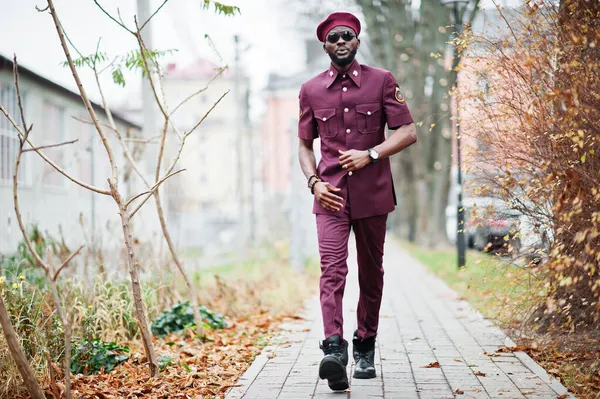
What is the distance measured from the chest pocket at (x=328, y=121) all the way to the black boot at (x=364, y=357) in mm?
1346

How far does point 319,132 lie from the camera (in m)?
5.14


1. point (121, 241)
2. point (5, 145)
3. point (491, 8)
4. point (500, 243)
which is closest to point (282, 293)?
point (121, 241)

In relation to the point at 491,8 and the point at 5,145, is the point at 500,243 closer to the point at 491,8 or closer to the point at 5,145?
the point at 491,8

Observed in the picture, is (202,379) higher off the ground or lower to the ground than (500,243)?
lower

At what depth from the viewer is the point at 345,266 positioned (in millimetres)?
4945

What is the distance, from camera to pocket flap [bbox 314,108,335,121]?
5012mm

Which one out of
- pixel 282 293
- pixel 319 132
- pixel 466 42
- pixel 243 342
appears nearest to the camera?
pixel 319 132

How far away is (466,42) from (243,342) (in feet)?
10.3

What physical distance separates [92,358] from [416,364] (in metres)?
2.28

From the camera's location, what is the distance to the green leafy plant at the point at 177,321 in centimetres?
734

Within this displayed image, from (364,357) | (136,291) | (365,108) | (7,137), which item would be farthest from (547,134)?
(7,137)

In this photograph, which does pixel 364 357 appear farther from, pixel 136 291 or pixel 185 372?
pixel 136 291

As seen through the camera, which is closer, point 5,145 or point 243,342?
point 243,342

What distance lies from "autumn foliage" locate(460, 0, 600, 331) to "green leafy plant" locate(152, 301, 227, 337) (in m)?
2.95
